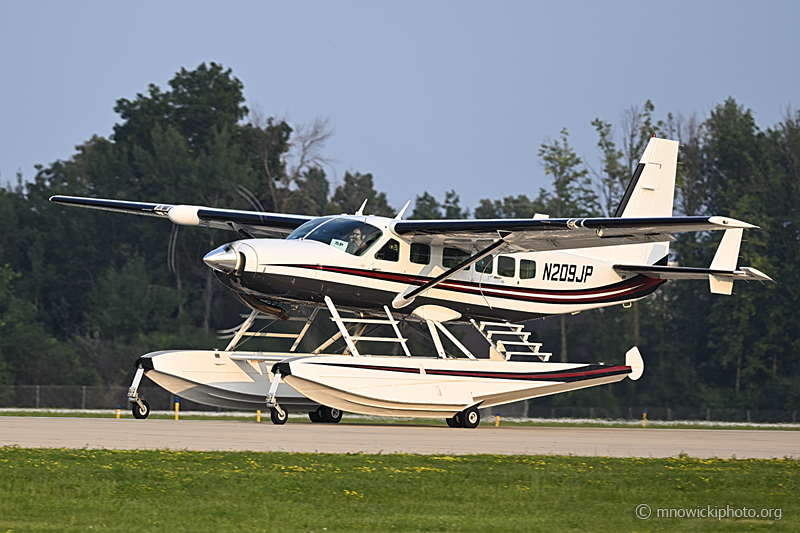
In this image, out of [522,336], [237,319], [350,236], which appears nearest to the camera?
[350,236]

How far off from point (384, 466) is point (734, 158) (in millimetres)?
52979

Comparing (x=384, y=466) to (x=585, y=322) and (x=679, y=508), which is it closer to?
(x=679, y=508)

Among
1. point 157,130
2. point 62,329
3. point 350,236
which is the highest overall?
point 157,130

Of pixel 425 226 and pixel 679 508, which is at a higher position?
pixel 425 226

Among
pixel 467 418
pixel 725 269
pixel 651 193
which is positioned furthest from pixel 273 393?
pixel 651 193

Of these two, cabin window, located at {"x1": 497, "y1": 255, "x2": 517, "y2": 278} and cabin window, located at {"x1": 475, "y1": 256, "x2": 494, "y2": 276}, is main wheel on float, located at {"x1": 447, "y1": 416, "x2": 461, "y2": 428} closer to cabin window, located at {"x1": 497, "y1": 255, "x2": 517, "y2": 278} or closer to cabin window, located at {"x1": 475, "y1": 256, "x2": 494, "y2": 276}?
cabin window, located at {"x1": 475, "y1": 256, "x2": 494, "y2": 276}

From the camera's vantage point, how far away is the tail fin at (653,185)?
2748 cm

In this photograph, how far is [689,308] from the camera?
56.3 metres

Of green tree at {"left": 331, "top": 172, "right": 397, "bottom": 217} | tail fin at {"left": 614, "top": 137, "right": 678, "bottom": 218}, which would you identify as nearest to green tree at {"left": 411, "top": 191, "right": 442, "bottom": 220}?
green tree at {"left": 331, "top": 172, "right": 397, "bottom": 217}

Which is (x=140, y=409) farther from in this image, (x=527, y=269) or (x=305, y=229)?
(x=527, y=269)

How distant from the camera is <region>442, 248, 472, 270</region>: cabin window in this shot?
23188mm

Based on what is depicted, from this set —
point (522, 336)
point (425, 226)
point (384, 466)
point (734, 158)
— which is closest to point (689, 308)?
point (734, 158)

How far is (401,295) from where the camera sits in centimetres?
2247

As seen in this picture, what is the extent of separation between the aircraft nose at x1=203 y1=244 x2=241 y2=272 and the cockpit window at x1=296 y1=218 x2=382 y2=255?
2.12 meters
